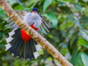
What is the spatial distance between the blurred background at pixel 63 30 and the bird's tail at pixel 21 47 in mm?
145

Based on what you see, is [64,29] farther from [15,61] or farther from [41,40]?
[41,40]

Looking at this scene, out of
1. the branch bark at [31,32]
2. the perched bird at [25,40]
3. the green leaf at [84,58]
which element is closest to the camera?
the branch bark at [31,32]

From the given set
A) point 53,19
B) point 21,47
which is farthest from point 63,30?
point 21,47

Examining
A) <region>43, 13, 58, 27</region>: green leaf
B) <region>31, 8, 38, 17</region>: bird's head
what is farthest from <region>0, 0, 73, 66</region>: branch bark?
<region>31, 8, 38, 17</region>: bird's head

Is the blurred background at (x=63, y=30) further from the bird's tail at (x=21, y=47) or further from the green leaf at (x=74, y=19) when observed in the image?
the bird's tail at (x=21, y=47)

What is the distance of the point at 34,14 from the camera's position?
55.5 inches

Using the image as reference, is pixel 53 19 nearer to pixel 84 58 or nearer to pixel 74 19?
pixel 74 19

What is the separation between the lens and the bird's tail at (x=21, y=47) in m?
1.41

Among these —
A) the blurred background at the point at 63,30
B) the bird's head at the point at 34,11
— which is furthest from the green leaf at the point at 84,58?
the bird's head at the point at 34,11

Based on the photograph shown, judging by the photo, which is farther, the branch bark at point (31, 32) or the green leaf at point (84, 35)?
the green leaf at point (84, 35)

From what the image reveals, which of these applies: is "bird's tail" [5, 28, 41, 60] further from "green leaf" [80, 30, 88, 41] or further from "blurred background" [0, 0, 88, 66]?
"green leaf" [80, 30, 88, 41]

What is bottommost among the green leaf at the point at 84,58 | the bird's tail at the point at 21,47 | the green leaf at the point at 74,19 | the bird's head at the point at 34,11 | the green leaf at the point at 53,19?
the green leaf at the point at 84,58

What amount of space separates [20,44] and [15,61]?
2.00ft

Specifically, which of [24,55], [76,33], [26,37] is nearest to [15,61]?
[24,55]
